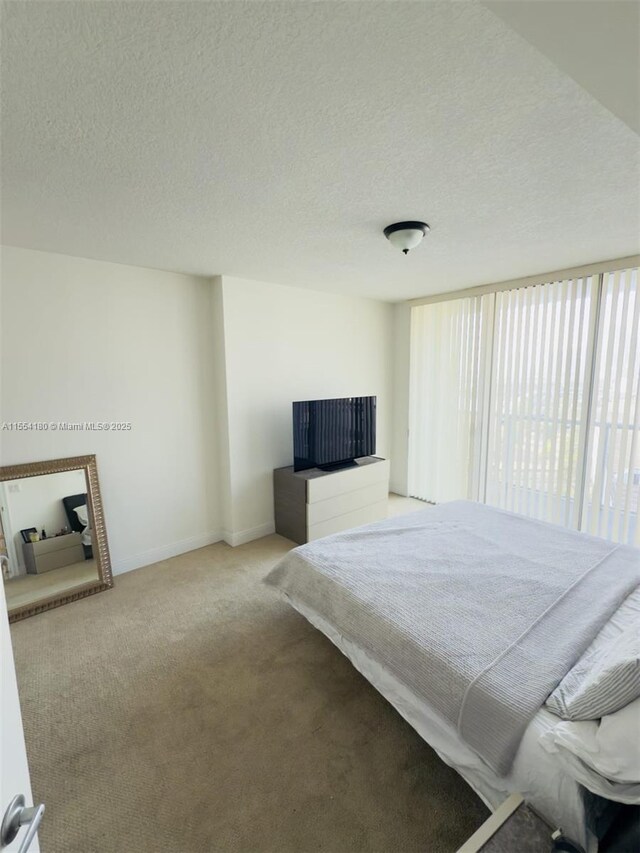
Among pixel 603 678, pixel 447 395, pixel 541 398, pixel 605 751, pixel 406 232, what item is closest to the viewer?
pixel 605 751

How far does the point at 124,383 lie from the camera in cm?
297

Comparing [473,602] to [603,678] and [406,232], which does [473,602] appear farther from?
[406,232]

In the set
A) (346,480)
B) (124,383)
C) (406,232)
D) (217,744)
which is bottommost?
(217,744)

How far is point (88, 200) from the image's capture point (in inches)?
70.3

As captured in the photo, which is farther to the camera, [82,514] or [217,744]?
[82,514]

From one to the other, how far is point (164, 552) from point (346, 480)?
5.81 ft

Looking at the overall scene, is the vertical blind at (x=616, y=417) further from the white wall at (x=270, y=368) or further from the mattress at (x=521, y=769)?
the mattress at (x=521, y=769)

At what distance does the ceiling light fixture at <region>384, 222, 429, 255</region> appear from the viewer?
2.11 m

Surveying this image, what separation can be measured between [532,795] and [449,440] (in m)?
3.36

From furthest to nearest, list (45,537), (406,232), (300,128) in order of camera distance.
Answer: (45,537) → (406,232) → (300,128)

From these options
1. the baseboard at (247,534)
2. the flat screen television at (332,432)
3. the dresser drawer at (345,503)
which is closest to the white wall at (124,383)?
the baseboard at (247,534)

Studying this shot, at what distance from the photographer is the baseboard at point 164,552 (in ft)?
10.1

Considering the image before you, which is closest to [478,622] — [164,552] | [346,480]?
[346,480]

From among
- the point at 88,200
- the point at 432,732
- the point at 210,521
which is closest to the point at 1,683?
the point at 432,732
